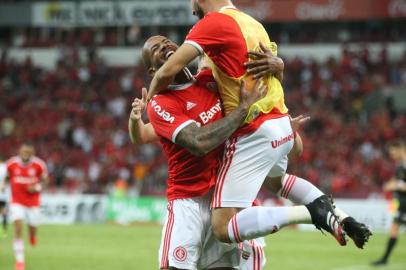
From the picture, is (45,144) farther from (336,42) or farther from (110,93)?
(336,42)

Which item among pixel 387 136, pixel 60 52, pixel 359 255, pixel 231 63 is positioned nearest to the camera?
pixel 231 63

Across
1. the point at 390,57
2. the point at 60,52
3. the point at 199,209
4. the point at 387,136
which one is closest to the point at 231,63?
the point at 199,209

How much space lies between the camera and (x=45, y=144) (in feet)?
92.9

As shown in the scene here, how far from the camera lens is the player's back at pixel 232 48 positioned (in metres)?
5.87

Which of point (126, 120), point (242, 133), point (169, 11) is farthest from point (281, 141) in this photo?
point (169, 11)

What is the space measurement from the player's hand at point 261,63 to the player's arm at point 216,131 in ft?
0.42

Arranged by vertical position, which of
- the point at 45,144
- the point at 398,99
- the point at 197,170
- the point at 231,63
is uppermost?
the point at 231,63

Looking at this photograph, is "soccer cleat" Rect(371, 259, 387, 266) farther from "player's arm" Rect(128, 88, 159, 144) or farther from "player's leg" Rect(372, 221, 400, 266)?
"player's arm" Rect(128, 88, 159, 144)

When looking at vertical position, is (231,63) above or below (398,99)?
above

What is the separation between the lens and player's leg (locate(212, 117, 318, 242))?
5.91 meters

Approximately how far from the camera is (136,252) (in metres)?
15.5

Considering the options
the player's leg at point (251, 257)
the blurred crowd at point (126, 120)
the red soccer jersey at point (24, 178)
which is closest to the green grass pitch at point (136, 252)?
the red soccer jersey at point (24, 178)

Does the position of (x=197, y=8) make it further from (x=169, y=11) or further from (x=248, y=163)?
(x=169, y=11)

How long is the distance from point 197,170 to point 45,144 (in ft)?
74.2
